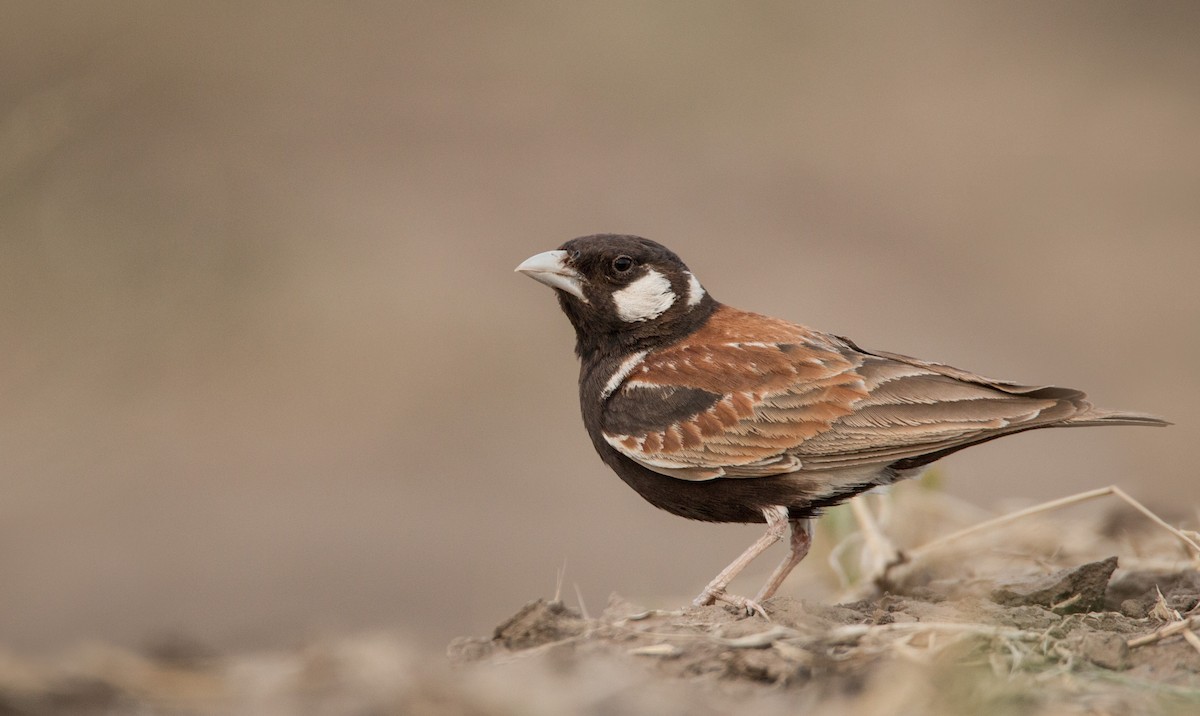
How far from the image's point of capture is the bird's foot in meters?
4.78

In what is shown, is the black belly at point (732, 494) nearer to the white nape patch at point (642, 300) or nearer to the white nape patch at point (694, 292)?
the white nape patch at point (642, 300)

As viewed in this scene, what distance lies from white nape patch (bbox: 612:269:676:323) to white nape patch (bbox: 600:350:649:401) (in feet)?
0.57

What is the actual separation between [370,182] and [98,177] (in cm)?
293

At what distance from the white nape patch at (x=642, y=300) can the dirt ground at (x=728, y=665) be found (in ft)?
5.19

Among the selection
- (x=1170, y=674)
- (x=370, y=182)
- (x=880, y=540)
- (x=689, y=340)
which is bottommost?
(x=1170, y=674)

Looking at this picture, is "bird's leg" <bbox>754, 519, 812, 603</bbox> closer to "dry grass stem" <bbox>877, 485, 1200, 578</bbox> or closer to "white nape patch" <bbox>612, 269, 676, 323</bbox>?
"dry grass stem" <bbox>877, 485, 1200, 578</bbox>

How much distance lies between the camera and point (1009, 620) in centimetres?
458

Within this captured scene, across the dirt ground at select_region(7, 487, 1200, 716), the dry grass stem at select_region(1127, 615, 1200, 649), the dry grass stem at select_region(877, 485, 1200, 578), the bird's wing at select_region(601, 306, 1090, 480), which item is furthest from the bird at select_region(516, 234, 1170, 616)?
the dry grass stem at select_region(1127, 615, 1200, 649)

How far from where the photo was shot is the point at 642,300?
6340mm

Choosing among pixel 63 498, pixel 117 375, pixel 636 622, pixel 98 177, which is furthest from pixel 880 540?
pixel 98 177

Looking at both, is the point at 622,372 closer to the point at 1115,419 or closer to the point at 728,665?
the point at 1115,419

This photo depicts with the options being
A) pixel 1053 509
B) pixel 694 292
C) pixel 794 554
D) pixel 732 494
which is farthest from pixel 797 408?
pixel 1053 509

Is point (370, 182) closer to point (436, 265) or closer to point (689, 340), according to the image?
point (436, 265)

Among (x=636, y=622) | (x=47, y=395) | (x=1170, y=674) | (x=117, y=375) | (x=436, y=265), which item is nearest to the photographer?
(x=1170, y=674)
